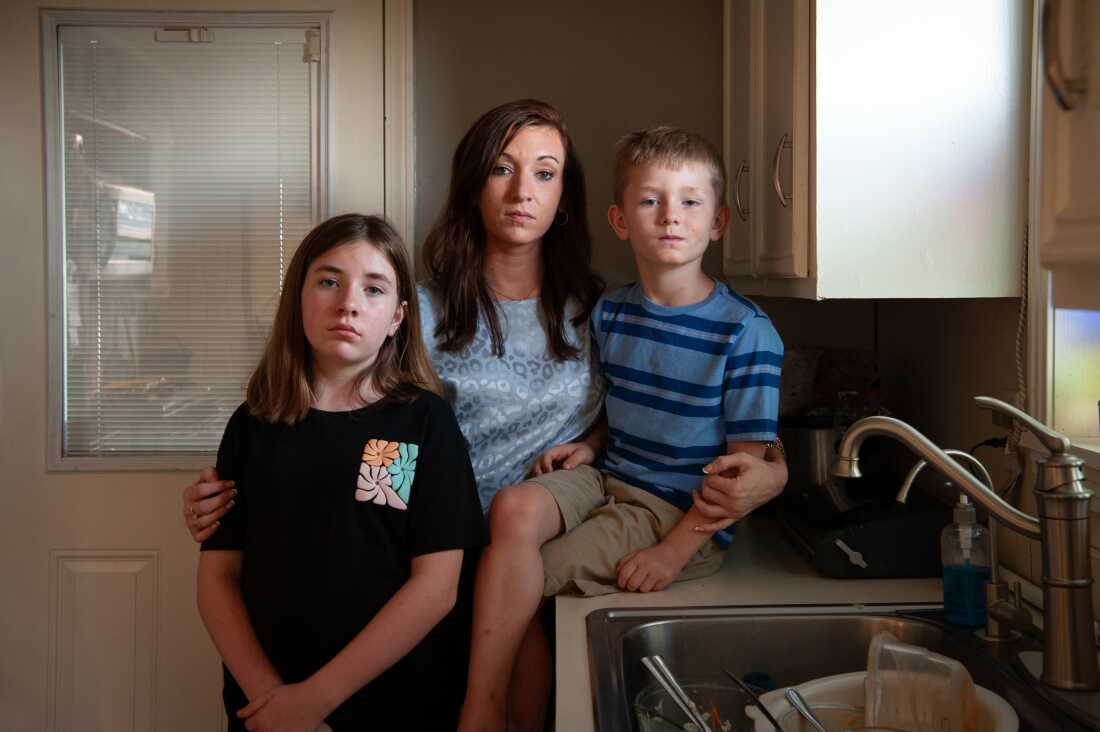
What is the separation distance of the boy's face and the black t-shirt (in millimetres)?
434

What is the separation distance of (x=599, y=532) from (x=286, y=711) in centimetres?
51

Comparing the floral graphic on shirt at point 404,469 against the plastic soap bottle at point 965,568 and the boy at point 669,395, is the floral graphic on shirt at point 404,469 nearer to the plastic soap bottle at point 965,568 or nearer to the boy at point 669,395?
the boy at point 669,395

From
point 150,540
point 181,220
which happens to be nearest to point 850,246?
point 181,220

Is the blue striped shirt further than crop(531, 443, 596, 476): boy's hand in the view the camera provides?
No

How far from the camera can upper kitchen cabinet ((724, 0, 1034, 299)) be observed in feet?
4.70

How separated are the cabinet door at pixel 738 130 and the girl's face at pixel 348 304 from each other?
2.43ft

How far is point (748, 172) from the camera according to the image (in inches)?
76.8

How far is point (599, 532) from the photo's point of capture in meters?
1.56

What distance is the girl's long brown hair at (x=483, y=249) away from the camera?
1.72 meters

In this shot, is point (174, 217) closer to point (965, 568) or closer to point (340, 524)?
point (340, 524)

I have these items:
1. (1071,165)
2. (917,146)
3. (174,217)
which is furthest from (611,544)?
(174,217)

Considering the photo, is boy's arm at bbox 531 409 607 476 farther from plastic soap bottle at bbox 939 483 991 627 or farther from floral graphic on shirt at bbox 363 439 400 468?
plastic soap bottle at bbox 939 483 991 627

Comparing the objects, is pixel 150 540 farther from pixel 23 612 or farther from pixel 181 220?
pixel 181 220

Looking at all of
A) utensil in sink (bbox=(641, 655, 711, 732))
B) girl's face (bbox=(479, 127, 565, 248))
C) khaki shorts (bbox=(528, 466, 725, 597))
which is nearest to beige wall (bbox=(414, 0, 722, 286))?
girl's face (bbox=(479, 127, 565, 248))
